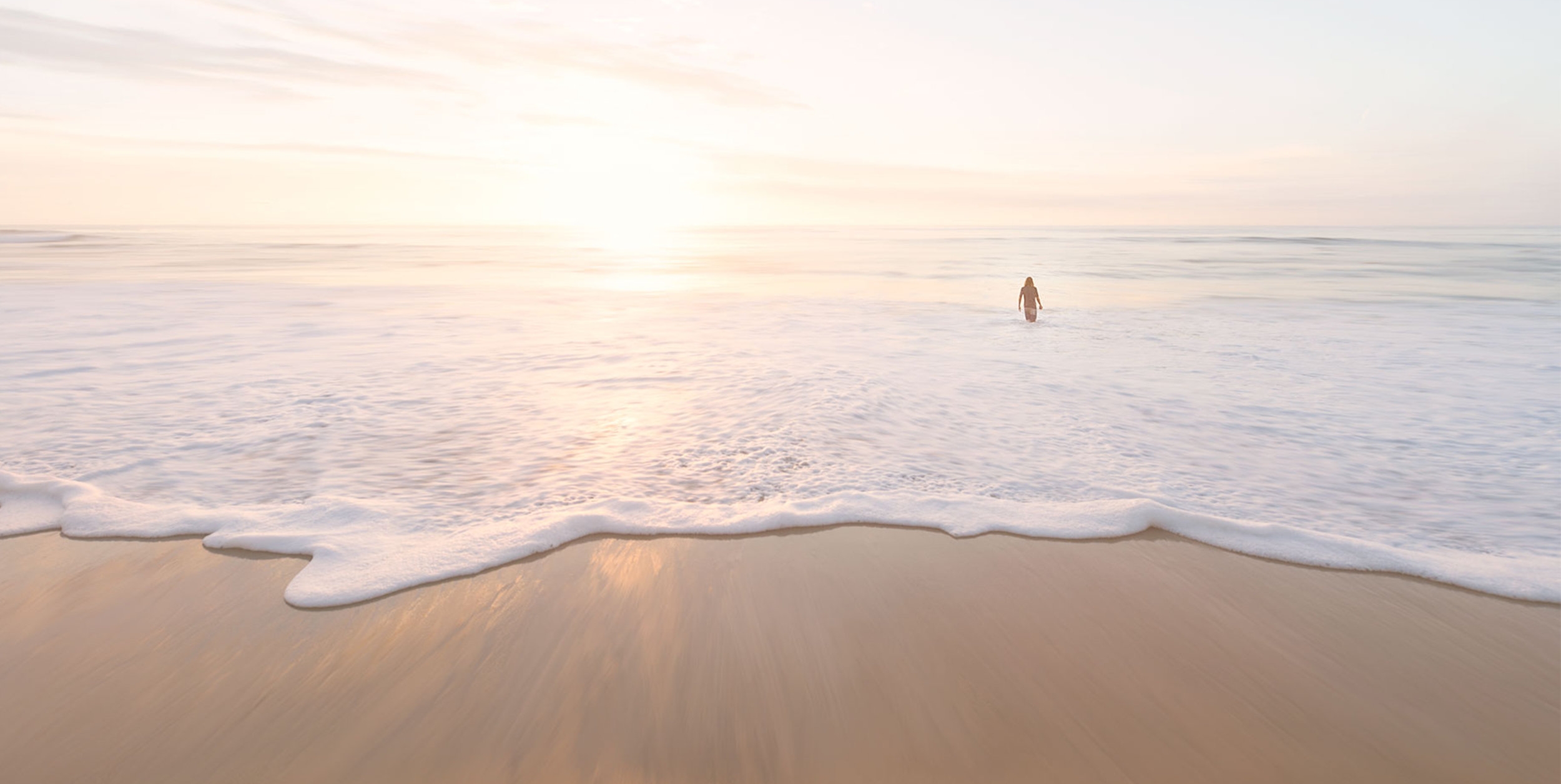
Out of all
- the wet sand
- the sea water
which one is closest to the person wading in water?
the sea water

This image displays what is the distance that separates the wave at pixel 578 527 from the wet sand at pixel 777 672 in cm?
20

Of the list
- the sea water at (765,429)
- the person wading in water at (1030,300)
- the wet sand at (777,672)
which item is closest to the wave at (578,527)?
the sea water at (765,429)

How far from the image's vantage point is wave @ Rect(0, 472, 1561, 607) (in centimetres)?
418

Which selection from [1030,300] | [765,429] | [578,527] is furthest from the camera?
[1030,300]

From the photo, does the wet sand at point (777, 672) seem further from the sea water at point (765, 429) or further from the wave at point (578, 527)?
the sea water at point (765, 429)

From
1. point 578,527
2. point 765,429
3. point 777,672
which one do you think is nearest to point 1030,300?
point 765,429

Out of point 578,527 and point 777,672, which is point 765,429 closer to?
point 578,527

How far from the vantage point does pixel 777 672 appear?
324 cm

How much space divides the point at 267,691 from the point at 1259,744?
13.6 ft

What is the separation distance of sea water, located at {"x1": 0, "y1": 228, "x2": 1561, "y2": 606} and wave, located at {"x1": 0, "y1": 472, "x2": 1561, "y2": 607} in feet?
0.08

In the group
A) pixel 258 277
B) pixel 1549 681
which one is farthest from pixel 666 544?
pixel 258 277

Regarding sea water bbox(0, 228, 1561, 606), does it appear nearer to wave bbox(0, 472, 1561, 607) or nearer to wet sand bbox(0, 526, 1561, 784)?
wave bbox(0, 472, 1561, 607)

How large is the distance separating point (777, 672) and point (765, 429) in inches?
153

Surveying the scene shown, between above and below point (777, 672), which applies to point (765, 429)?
above
